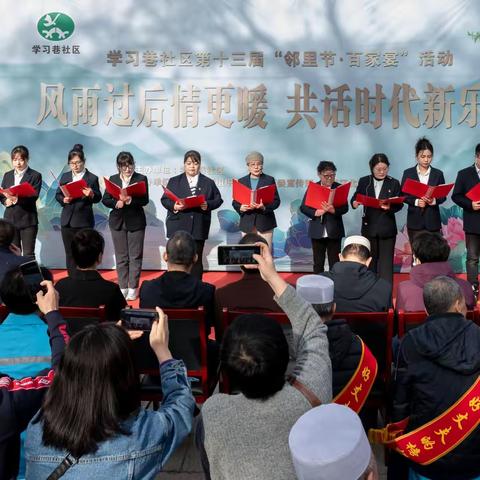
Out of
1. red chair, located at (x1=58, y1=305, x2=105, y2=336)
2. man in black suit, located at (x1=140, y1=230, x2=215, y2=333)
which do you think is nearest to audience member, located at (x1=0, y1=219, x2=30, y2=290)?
red chair, located at (x1=58, y1=305, x2=105, y2=336)

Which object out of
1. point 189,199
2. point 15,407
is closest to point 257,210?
point 189,199

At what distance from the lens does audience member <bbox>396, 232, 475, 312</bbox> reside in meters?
2.62

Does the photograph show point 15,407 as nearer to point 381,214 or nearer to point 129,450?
point 129,450

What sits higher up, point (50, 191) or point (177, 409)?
point (50, 191)

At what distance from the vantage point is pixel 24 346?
179 cm

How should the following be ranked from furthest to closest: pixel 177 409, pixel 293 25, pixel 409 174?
1. pixel 293 25
2. pixel 409 174
3. pixel 177 409

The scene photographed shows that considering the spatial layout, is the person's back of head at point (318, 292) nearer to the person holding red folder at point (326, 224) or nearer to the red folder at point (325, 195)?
the red folder at point (325, 195)

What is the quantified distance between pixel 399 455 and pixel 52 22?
5405mm

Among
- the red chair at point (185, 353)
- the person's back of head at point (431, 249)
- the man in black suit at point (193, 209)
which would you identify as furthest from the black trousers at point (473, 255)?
the red chair at point (185, 353)

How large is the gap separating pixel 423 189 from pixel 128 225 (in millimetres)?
2461

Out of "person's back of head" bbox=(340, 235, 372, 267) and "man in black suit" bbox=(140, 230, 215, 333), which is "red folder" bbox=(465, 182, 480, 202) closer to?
"person's back of head" bbox=(340, 235, 372, 267)

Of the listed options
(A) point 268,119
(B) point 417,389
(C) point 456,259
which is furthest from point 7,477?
(C) point 456,259

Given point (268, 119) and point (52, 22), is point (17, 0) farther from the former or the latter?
point (268, 119)

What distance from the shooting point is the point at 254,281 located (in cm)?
273
